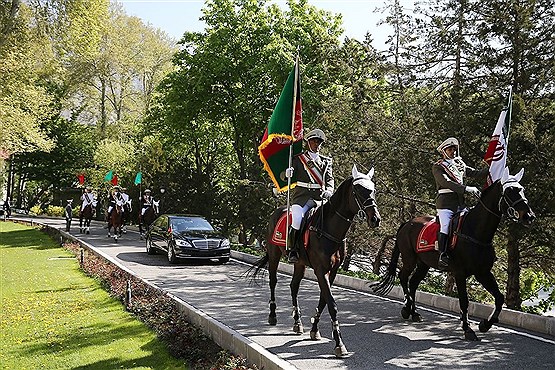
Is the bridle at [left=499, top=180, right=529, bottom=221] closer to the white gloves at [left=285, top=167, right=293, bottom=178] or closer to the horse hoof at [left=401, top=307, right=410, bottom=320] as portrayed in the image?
the horse hoof at [left=401, top=307, right=410, bottom=320]

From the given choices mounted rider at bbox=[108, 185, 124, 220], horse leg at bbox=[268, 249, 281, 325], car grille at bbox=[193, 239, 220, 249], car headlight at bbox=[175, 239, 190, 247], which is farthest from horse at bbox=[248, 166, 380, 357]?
mounted rider at bbox=[108, 185, 124, 220]

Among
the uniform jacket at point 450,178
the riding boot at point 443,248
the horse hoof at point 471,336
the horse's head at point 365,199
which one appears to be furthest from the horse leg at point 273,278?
the horse hoof at point 471,336

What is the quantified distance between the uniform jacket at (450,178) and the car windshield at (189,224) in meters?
13.2

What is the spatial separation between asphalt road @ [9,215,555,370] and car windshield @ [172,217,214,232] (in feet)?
17.8

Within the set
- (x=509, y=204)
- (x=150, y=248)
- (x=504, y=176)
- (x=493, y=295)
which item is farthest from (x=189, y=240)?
(x=509, y=204)

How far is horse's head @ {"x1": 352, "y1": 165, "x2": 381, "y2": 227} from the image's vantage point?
887 cm

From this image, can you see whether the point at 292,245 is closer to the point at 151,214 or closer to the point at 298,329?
the point at 298,329

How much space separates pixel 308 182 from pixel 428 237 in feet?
8.54

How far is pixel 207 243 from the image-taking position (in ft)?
71.1

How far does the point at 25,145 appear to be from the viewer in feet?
128

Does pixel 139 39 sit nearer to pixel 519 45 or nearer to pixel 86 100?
pixel 86 100

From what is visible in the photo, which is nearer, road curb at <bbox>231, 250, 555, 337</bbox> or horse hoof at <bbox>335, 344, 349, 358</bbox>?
horse hoof at <bbox>335, 344, 349, 358</bbox>

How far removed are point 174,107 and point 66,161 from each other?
29712 millimetres

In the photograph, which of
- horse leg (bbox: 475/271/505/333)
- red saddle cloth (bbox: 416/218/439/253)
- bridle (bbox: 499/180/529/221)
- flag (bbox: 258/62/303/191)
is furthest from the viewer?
red saddle cloth (bbox: 416/218/439/253)
